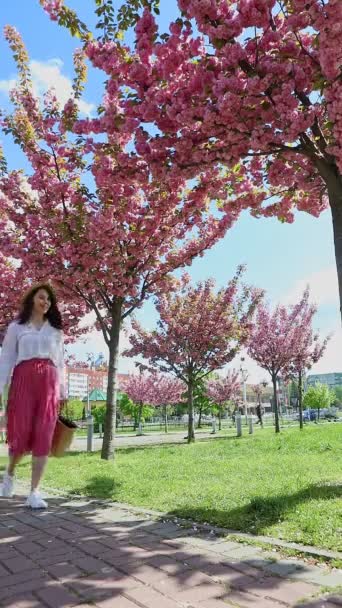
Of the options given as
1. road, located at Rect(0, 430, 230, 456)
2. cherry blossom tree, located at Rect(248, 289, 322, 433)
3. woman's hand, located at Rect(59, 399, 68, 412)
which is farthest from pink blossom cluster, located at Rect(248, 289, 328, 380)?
woman's hand, located at Rect(59, 399, 68, 412)

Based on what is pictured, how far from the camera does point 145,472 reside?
758cm

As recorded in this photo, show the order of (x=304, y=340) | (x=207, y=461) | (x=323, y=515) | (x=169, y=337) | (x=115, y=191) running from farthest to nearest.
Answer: (x=304, y=340)
(x=169, y=337)
(x=207, y=461)
(x=115, y=191)
(x=323, y=515)

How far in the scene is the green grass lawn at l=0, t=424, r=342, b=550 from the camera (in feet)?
13.1

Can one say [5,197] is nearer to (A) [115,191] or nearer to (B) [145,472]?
(A) [115,191]

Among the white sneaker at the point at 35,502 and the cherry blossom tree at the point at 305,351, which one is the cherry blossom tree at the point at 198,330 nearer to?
the cherry blossom tree at the point at 305,351

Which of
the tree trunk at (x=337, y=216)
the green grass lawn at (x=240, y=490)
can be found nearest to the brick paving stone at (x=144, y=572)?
the green grass lawn at (x=240, y=490)

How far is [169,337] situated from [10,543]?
57.5 ft

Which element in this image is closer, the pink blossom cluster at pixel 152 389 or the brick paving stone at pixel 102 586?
the brick paving stone at pixel 102 586

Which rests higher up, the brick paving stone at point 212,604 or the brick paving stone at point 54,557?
the brick paving stone at point 212,604

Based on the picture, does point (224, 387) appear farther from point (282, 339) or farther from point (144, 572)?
point (144, 572)

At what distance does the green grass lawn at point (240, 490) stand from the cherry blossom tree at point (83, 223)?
308cm

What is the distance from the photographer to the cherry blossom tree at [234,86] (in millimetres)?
4352

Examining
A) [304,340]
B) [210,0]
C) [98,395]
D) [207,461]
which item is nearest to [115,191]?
[210,0]

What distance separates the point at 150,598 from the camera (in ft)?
8.58
